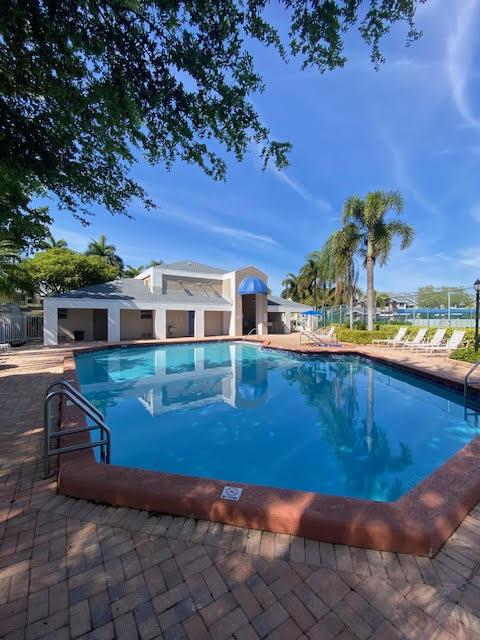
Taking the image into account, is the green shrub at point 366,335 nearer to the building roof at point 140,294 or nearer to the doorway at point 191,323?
the building roof at point 140,294

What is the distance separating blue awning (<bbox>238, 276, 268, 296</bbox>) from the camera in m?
26.6

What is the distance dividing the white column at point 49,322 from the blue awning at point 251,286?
1453 centimetres

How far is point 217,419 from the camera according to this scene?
7.78 meters

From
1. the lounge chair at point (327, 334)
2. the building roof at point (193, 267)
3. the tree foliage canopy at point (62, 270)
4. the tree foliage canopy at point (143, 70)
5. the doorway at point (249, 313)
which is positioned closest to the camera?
the tree foliage canopy at point (143, 70)

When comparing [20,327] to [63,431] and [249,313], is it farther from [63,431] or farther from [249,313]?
[63,431]

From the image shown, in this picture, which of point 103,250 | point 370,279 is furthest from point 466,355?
point 103,250

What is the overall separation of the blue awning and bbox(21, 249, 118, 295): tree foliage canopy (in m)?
14.2

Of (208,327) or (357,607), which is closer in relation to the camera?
(357,607)

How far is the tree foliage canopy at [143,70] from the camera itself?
355 centimetres

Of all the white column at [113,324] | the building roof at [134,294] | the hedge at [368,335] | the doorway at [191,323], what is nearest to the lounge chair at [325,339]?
the hedge at [368,335]

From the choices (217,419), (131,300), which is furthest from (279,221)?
(217,419)

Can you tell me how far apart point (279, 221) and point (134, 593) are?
30196 millimetres

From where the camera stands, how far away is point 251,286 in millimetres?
26734

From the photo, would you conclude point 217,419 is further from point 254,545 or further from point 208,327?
point 208,327
